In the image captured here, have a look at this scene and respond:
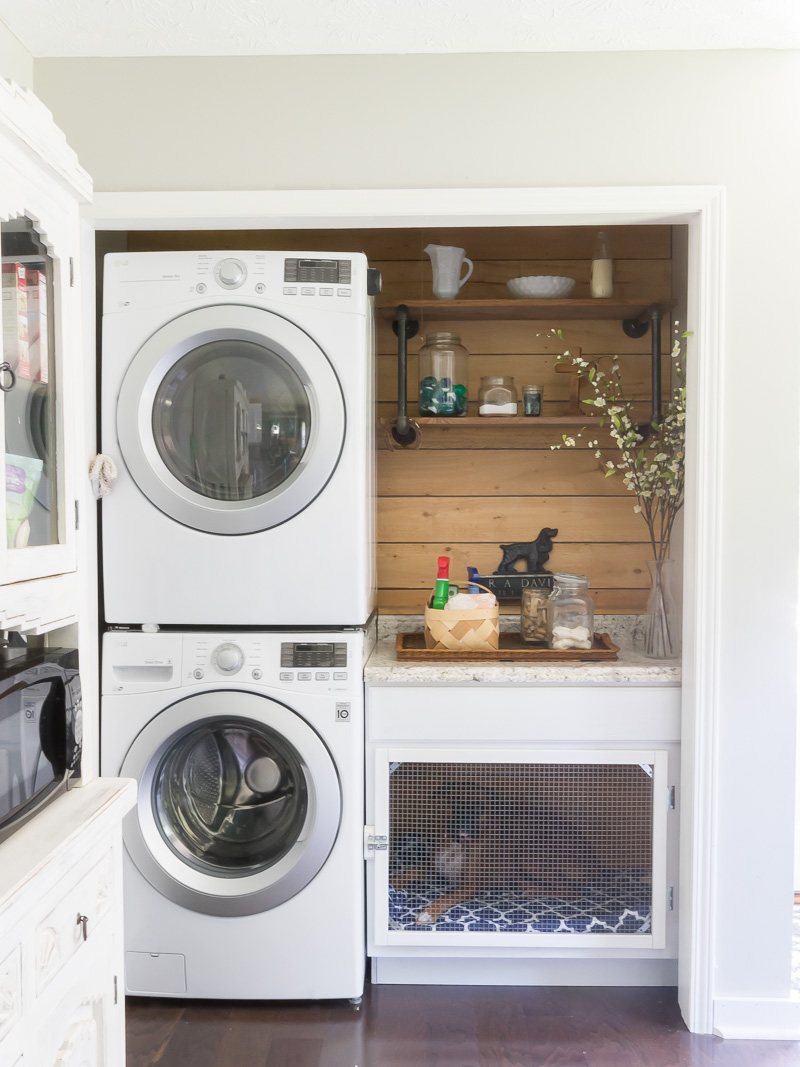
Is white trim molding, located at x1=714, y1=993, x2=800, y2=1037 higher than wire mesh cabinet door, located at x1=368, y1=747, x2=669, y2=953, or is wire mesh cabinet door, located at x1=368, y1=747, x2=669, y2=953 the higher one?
wire mesh cabinet door, located at x1=368, y1=747, x2=669, y2=953

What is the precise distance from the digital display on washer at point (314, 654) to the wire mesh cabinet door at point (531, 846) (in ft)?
0.87

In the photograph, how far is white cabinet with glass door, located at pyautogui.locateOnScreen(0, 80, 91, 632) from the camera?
1.09 metres

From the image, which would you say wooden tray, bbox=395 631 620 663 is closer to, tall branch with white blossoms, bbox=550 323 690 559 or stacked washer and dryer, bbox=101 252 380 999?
stacked washer and dryer, bbox=101 252 380 999

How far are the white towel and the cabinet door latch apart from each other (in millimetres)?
1058

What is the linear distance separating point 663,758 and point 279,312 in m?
1.44

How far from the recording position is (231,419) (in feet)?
6.47

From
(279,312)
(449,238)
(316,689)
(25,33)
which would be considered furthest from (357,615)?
(25,33)

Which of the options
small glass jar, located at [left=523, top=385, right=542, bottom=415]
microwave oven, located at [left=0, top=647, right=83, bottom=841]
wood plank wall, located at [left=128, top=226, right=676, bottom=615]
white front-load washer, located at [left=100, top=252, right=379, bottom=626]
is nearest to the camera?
microwave oven, located at [left=0, top=647, right=83, bottom=841]

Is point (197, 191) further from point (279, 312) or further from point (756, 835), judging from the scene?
point (756, 835)

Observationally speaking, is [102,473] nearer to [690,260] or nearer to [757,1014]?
[690,260]

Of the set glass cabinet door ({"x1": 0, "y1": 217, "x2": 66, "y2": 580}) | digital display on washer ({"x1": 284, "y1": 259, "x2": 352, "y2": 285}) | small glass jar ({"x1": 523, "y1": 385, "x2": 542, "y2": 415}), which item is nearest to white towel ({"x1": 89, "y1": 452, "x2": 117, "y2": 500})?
digital display on washer ({"x1": 284, "y1": 259, "x2": 352, "y2": 285})

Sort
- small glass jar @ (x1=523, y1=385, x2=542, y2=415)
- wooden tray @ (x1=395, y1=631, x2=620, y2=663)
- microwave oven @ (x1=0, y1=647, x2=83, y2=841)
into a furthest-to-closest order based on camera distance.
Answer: small glass jar @ (x1=523, y1=385, x2=542, y2=415), wooden tray @ (x1=395, y1=631, x2=620, y2=663), microwave oven @ (x1=0, y1=647, x2=83, y2=841)

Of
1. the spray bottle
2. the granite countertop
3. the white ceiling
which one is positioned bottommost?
the granite countertop

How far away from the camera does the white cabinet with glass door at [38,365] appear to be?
109 centimetres
